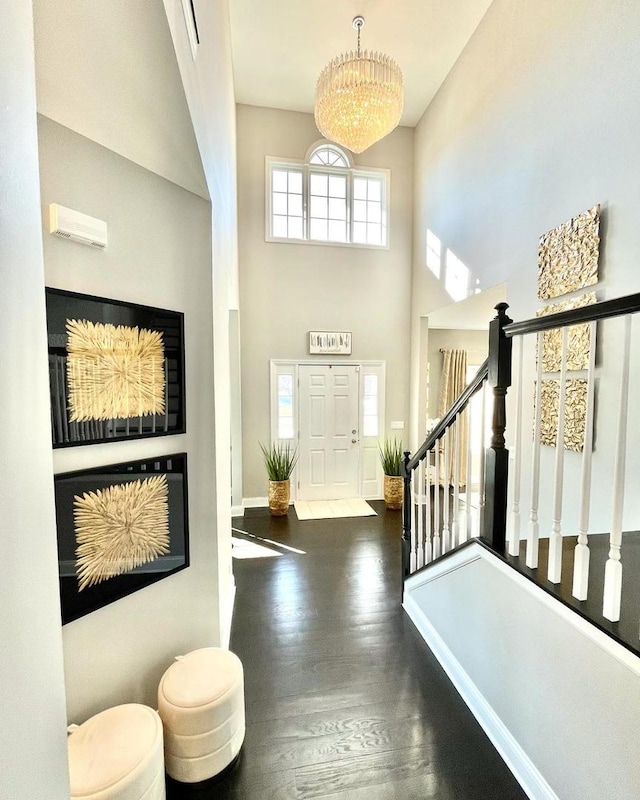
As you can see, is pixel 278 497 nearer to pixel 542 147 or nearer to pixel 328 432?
pixel 328 432

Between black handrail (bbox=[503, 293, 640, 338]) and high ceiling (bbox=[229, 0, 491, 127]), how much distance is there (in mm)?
4090

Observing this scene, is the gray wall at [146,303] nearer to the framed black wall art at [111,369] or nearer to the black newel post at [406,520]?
the framed black wall art at [111,369]

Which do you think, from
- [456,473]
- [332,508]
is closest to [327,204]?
[332,508]

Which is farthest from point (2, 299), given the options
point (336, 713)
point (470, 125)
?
point (470, 125)

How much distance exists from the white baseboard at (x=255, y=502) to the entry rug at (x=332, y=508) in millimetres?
415

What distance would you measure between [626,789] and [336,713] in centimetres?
126

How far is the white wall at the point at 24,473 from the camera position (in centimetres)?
52

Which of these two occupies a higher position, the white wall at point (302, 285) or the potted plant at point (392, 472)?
the white wall at point (302, 285)

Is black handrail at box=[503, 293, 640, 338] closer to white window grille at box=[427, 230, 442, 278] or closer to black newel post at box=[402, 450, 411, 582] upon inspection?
black newel post at box=[402, 450, 411, 582]

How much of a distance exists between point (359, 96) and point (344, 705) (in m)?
4.51

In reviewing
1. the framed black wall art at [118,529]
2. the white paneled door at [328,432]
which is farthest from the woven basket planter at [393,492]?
the framed black wall art at [118,529]

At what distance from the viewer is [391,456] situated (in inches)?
215

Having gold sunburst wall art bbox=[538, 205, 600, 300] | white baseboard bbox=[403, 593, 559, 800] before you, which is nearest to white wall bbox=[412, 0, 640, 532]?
gold sunburst wall art bbox=[538, 205, 600, 300]

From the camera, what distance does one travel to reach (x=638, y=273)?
90.9 inches
